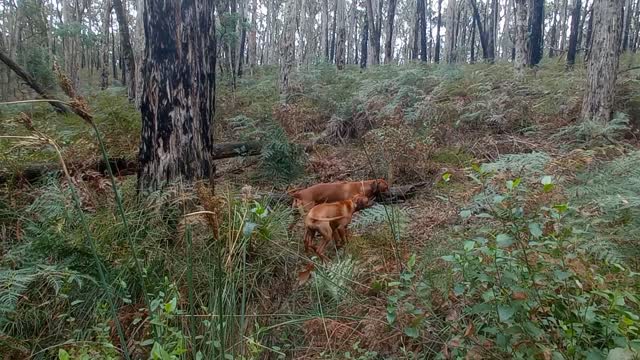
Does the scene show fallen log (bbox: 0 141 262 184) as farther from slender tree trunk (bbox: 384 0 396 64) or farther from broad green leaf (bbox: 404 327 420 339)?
slender tree trunk (bbox: 384 0 396 64)

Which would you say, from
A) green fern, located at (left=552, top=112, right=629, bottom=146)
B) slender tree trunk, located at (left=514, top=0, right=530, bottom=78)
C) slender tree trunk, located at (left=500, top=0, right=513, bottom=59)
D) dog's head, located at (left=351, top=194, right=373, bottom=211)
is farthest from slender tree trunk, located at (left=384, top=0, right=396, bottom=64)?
slender tree trunk, located at (left=500, top=0, right=513, bottom=59)

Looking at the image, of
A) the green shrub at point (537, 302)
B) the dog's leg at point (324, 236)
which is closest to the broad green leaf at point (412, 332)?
the green shrub at point (537, 302)

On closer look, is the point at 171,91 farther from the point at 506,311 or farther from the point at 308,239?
the point at 506,311

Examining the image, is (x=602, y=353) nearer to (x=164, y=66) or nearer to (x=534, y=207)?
(x=534, y=207)

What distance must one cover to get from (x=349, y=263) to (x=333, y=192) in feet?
4.98

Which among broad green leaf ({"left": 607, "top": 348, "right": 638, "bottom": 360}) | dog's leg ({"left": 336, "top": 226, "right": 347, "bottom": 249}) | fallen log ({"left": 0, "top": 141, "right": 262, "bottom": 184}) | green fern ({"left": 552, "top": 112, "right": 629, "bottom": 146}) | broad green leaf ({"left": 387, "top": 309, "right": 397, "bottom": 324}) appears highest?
green fern ({"left": 552, "top": 112, "right": 629, "bottom": 146})

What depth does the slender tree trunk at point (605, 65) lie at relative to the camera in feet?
20.0

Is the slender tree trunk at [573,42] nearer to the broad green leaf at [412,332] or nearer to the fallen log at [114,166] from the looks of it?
the fallen log at [114,166]

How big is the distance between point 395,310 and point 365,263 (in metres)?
1.11

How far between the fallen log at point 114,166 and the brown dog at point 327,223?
5.24ft

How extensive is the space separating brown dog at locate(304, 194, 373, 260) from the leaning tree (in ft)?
3.02

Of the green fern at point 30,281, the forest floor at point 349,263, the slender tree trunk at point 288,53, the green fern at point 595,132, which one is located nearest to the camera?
the forest floor at point 349,263

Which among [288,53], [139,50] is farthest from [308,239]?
[288,53]

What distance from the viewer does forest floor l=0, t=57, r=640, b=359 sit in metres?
1.73
